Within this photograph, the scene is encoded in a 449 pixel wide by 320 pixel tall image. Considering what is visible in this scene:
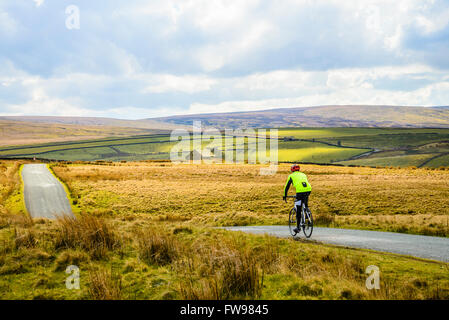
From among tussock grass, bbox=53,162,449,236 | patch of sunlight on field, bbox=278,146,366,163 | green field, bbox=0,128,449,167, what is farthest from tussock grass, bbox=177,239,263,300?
patch of sunlight on field, bbox=278,146,366,163

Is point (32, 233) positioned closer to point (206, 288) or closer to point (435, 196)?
point (206, 288)

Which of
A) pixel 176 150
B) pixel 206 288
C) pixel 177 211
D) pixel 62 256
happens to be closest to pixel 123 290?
pixel 206 288

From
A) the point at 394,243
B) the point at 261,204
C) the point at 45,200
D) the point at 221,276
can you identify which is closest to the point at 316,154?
the point at 261,204

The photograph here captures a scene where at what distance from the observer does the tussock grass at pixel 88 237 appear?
880 cm

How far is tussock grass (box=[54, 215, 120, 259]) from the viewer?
28.9 ft

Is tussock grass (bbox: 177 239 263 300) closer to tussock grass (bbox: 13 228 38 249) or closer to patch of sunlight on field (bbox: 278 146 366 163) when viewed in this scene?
tussock grass (bbox: 13 228 38 249)

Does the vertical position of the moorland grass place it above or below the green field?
below

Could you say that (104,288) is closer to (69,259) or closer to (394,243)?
(69,259)

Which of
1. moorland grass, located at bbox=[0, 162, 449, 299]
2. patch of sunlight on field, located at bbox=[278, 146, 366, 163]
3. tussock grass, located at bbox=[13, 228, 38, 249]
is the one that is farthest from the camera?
patch of sunlight on field, located at bbox=[278, 146, 366, 163]

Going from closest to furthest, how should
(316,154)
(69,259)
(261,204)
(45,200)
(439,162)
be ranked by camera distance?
(69,259)
(45,200)
(261,204)
(439,162)
(316,154)

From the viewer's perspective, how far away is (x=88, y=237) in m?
9.23

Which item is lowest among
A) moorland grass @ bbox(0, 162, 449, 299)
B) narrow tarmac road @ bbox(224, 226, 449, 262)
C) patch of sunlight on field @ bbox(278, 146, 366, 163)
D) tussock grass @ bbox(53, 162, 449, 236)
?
tussock grass @ bbox(53, 162, 449, 236)

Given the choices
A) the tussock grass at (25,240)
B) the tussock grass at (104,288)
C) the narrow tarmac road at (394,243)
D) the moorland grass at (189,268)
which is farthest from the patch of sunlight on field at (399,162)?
the tussock grass at (104,288)

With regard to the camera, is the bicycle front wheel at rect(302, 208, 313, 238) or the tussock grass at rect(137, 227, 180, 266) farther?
the bicycle front wheel at rect(302, 208, 313, 238)
